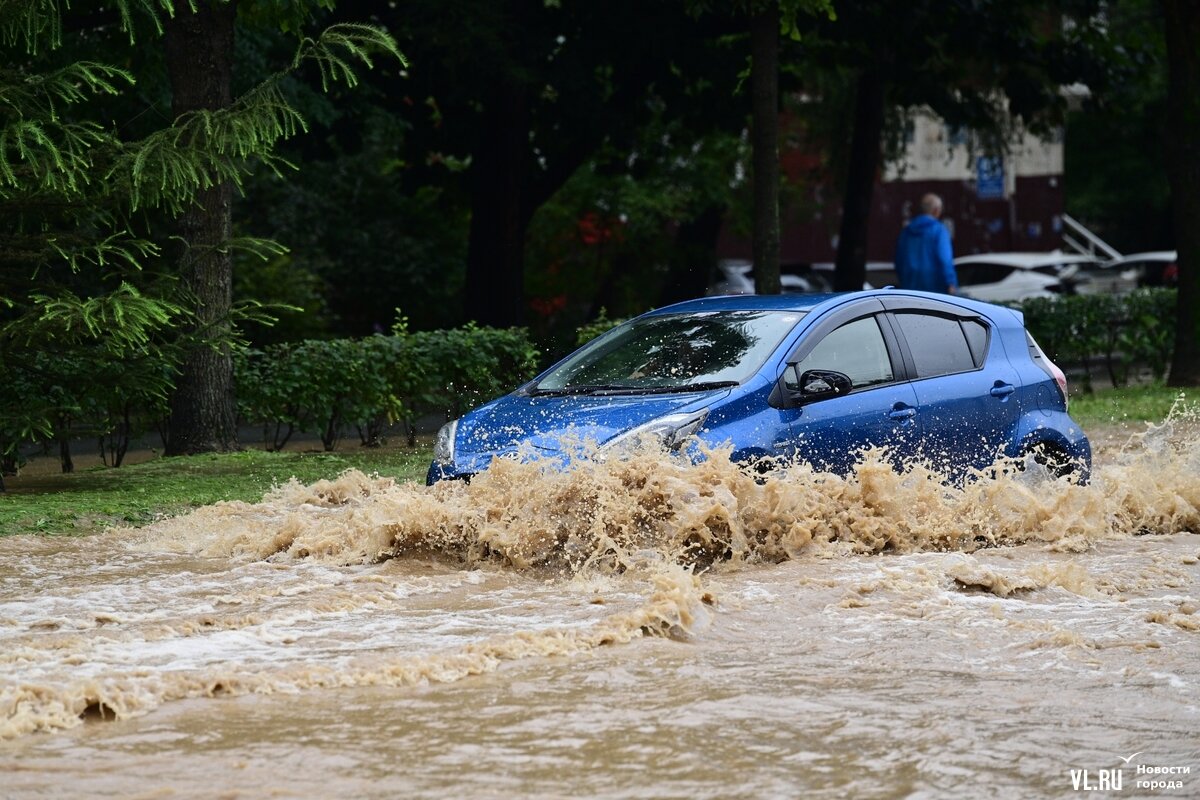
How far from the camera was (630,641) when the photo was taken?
6914 mm

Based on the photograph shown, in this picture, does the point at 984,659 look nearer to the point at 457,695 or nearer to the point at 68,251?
the point at 457,695

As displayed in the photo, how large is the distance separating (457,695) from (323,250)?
23035 millimetres

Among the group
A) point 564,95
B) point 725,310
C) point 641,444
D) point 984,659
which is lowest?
point 984,659

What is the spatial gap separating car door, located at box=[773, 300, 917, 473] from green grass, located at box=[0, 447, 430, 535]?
3975 millimetres

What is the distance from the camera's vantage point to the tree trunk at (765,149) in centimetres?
1678

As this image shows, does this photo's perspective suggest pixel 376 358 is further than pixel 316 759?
Yes

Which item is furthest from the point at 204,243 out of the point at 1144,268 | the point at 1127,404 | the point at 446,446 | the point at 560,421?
the point at 1144,268

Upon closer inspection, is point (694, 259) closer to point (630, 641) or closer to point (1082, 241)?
point (630, 641)

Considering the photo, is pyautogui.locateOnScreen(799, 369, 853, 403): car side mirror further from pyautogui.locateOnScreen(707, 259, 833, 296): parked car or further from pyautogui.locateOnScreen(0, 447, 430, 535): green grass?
pyautogui.locateOnScreen(707, 259, 833, 296): parked car

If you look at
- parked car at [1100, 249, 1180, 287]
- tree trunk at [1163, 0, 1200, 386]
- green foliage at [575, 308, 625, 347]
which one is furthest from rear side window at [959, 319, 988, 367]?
parked car at [1100, 249, 1180, 287]

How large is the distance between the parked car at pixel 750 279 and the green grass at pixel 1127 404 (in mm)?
12334

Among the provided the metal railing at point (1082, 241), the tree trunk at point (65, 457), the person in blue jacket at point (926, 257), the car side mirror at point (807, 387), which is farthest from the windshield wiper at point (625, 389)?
the metal railing at point (1082, 241)

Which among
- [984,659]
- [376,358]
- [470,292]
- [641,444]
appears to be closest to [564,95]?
[470,292]

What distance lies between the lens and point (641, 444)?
28.7 feet
